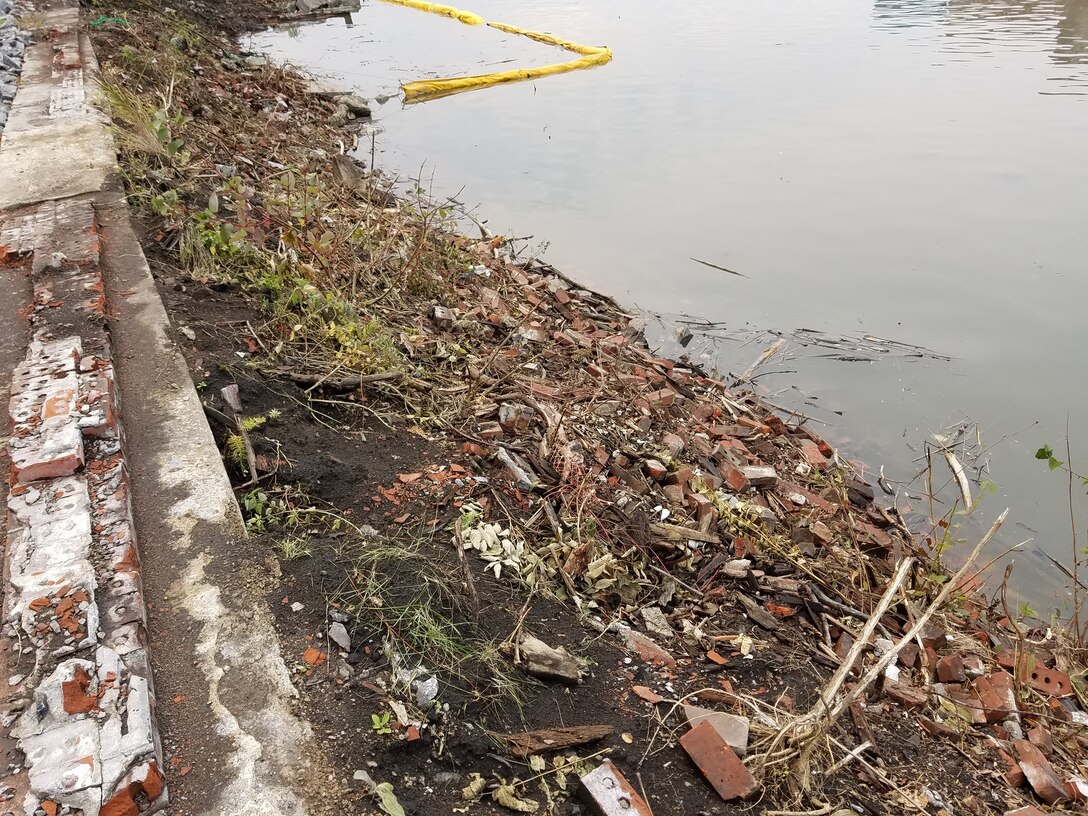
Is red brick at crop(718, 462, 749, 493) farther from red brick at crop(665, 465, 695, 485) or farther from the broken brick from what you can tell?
the broken brick

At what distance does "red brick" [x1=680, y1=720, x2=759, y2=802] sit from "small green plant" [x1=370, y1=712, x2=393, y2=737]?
2.85ft

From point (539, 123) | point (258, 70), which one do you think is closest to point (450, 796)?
point (539, 123)

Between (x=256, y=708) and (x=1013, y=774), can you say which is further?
(x=1013, y=774)

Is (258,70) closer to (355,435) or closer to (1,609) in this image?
(355,435)

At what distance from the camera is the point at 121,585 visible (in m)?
2.05

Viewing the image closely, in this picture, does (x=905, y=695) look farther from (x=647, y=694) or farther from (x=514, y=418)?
(x=514, y=418)

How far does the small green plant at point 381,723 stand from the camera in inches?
72.7

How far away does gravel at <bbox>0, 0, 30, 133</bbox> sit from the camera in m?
6.11

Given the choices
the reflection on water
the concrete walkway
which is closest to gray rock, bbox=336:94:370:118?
the concrete walkway

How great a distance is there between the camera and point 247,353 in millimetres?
3500

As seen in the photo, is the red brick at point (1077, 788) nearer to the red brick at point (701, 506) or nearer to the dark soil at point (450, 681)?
the dark soil at point (450, 681)

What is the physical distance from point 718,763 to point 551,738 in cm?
50

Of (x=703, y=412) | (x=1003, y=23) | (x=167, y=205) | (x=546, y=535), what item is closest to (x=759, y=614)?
(x=546, y=535)

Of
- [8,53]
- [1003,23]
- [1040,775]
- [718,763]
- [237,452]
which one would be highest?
[1003,23]
